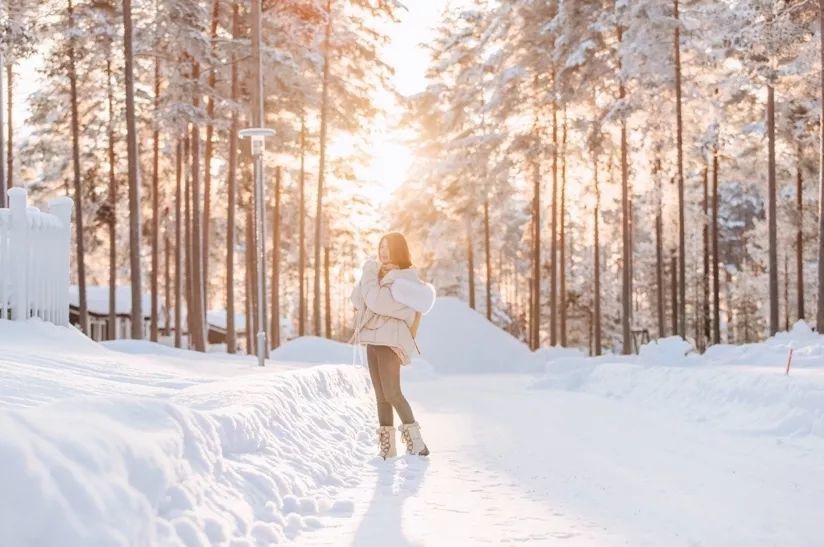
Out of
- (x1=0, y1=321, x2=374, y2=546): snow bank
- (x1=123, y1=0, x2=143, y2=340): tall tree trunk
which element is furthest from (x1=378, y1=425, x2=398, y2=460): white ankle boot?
(x1=123, y1=0, x2=143, y2=340): tall tree trunk

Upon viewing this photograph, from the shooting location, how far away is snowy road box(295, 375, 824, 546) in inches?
186

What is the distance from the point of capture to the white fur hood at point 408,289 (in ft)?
24.9

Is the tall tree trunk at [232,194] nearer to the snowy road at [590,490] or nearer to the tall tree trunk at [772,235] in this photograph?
the snowy road at [590,490]

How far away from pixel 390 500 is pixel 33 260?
23.6 ft

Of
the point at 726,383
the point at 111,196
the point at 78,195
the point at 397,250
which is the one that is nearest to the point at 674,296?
the point at 111,196

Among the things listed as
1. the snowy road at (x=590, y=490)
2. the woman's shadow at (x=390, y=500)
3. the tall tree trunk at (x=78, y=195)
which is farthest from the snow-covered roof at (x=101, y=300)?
the woman's shadow at (x=390, y=500)

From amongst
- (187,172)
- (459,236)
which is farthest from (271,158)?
(459,236)

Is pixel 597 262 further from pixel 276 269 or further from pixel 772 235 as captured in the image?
pixel 276 269

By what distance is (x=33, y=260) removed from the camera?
1080cm

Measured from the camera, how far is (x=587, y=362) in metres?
20.0

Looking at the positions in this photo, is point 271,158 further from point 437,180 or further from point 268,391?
point 268,391

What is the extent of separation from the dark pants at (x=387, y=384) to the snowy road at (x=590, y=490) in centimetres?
43

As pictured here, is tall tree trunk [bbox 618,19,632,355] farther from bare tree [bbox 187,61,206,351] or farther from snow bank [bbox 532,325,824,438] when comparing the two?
bare tree [bbox 187,61,206,351]

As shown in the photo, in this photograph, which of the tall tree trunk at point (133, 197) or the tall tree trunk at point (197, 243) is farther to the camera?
the tall tree trunk at point (197, 243)
